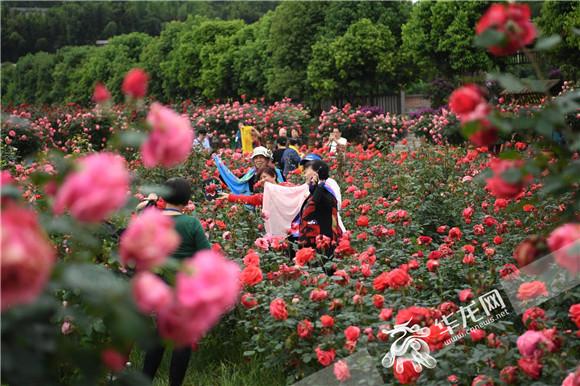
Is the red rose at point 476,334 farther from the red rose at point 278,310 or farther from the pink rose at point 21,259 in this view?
the pink rose at point 21,259

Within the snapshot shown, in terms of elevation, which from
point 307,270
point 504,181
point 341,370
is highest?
point 504,181

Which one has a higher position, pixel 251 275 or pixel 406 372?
pixel 406 372

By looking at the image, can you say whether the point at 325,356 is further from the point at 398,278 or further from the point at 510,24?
the point at 510,24

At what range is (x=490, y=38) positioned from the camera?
175cm

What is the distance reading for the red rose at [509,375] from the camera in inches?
115

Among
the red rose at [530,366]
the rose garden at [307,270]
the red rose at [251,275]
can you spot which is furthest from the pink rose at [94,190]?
the red rose at [251,275]

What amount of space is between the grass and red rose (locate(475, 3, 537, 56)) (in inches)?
107

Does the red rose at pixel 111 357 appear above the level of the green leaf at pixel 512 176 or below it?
below

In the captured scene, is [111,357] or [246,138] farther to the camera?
[246,138]

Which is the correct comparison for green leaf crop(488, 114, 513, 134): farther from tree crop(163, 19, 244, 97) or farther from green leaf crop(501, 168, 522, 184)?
tree crop(163, 19, 244, 97)

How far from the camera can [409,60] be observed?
2830 cm

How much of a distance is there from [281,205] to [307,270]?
2232mm

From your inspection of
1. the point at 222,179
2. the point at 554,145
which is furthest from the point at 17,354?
the point at 222,179

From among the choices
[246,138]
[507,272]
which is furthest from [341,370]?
[246,138]
